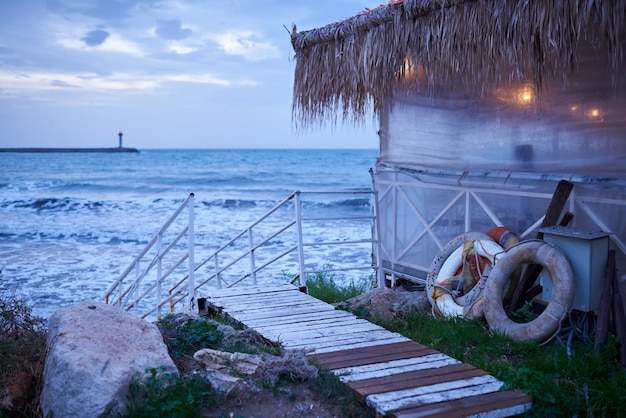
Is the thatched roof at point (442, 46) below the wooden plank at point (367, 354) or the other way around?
the other way around

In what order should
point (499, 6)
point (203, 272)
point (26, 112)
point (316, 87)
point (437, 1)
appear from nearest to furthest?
point (499, 6) → point (437, 1) → point (316, 87) → point (203, 272) → point (26, 112)

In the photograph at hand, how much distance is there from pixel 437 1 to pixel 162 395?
374 cm

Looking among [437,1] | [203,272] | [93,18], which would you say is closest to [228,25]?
[93,18]

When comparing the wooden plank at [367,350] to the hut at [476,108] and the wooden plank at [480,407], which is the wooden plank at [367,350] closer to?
the wooden plank at [480,407]

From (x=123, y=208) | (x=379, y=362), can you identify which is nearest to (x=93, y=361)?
(x=379, y=362)

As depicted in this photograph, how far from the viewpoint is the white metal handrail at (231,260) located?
5914 mm

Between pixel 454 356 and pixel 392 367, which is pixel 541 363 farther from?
pixel 392 367

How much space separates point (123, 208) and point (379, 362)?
69.1 ft

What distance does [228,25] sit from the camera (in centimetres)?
2025

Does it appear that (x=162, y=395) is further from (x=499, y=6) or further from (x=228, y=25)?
(x=228, y=25)

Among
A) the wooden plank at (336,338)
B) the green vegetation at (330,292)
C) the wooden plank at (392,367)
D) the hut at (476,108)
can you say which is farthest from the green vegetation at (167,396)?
the green vegetation at (330,292)

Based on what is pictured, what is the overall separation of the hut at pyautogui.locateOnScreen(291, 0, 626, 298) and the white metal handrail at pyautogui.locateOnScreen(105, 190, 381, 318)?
0.76m

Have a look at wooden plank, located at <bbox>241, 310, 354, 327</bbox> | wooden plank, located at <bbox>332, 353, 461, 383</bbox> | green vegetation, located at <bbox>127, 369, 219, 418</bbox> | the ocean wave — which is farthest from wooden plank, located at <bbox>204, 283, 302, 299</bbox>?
the ocean wave

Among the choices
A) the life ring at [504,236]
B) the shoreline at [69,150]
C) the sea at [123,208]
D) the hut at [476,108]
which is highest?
the shoreline at [69,150]
